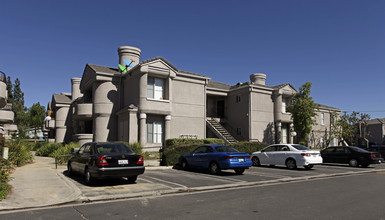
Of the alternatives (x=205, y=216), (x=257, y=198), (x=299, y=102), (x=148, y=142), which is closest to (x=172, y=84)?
(x=148, y=142)

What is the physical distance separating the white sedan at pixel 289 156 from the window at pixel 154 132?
8125 mm

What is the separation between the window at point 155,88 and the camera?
2247 centimetres

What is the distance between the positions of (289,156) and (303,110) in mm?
12492

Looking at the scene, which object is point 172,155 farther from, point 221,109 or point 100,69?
point 221,109

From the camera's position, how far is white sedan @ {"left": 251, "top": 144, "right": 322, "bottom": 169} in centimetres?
1561

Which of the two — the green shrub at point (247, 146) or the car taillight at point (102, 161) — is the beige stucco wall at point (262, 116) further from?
the car taillight at point (102, 161)

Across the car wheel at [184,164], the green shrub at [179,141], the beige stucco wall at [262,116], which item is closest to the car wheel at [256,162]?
Result: the green shrub at [179,141]

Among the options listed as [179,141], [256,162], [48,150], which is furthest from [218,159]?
[48,150]

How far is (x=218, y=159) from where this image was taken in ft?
42.2

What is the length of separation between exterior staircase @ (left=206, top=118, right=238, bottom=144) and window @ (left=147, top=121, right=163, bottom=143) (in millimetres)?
5240

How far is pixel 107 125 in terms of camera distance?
23984 mm

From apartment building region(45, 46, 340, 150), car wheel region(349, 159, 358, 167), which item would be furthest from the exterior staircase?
car wheel region(349, 159, 358, 167)

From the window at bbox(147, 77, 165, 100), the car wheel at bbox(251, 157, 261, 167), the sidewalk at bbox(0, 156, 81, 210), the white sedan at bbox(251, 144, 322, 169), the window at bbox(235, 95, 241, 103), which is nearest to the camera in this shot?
the sidewalk at bbox(0, 156, 81, 210)

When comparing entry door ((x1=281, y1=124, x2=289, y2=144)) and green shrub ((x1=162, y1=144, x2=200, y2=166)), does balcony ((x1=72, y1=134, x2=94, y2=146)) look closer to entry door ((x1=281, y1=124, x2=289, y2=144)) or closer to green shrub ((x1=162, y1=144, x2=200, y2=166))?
green shrub ((x1=162, y1=144, x2=200, y2=166))
